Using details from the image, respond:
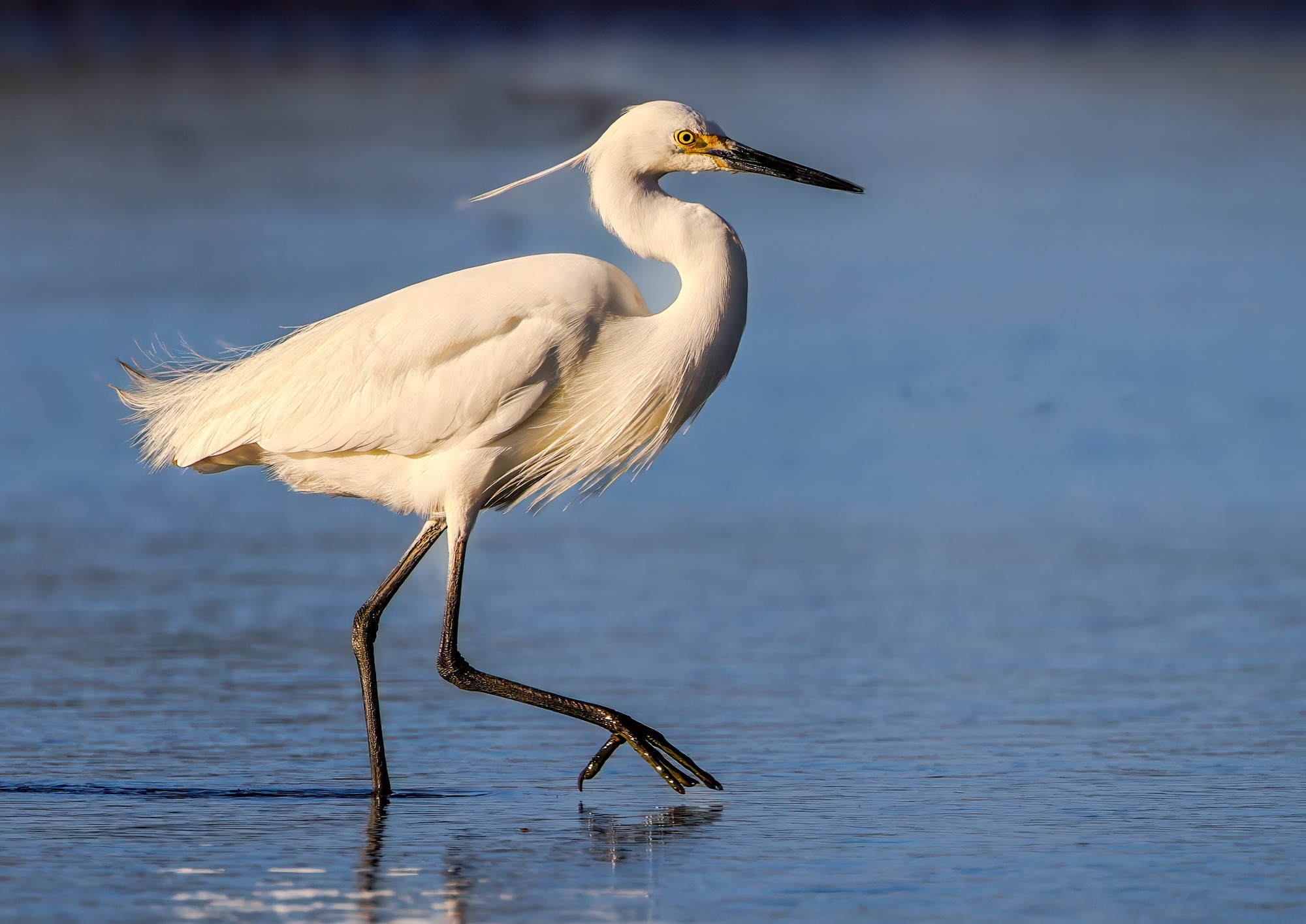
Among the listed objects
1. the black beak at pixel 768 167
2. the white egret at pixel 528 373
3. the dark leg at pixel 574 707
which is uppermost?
the black beak at pixel 768 167

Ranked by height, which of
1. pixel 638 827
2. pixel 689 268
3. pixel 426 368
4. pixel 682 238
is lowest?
pixel 638 827

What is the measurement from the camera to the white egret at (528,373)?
6730 mm

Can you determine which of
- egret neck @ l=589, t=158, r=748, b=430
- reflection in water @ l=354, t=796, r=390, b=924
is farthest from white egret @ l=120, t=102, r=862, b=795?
reflection in water @ l=354, t=796, r=390, b=924

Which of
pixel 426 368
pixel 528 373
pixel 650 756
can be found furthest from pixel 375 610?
pixel 650 756

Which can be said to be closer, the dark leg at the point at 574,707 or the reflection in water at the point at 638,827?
the reflection in water at the point at 638,827

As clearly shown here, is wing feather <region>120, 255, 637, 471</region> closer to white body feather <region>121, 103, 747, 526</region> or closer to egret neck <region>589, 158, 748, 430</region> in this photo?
white body feather <region>121, 103, 747, 526</region>

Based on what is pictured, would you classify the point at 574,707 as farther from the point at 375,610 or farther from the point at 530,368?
the point at 530,368

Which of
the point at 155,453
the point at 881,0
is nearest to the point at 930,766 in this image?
the point at 155,453

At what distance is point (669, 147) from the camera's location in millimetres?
6875

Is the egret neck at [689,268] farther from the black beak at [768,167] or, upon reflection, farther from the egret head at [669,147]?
the black beak at [768,167]

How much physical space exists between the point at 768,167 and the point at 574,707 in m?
1.96

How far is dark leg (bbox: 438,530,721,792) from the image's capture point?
20.6ft

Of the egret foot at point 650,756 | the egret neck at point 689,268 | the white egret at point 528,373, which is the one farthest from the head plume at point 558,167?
the egret foot at point 650,756

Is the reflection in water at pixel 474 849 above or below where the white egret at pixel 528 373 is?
below
